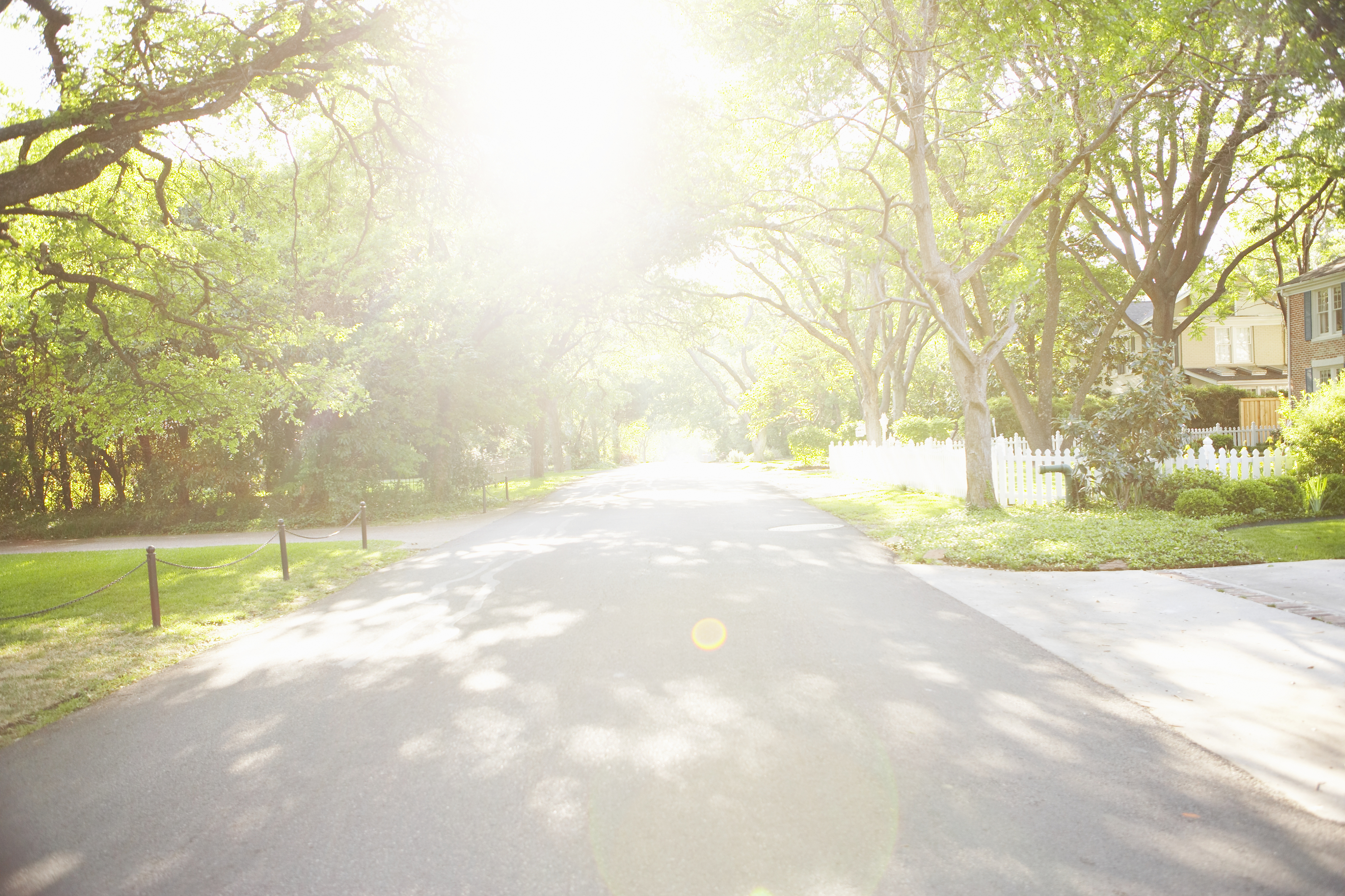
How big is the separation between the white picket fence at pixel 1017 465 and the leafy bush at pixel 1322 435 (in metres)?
0.26

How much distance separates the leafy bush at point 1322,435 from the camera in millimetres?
14047

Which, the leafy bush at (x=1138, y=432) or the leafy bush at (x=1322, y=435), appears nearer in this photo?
the leafy bush at (x=1322, y=435)

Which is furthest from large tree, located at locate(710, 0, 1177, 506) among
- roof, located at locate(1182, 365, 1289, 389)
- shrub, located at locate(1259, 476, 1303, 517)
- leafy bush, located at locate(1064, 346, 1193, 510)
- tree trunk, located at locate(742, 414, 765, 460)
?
tree trunk, located at locate(742, 414, 765, 460)

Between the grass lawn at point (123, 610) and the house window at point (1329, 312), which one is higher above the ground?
the house window at point (1329, 312)

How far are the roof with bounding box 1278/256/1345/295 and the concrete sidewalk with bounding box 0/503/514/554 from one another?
26.4 metres

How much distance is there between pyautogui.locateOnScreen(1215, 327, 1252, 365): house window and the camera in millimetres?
40188

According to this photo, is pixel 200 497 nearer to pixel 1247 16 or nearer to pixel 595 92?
pixel 595 92

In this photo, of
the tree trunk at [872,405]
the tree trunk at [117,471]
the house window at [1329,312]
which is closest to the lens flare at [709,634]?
the tree trunk at [117,471]

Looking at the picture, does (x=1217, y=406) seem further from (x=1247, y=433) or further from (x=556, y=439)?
(x=556, y=439)

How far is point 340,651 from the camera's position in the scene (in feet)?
23.5

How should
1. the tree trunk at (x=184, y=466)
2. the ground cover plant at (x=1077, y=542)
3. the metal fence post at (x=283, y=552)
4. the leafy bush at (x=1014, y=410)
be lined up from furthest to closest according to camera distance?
the leafy bush at (x=1014, y=410) < the tree trunk at (x=184, y=466) < the metal fence post at (x=283, y=552) < the ground cover plant at (x=1077, y=542)

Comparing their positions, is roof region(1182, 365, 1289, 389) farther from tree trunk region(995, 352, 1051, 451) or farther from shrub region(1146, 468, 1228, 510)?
shrub region(1146, 468, 1228, 510)

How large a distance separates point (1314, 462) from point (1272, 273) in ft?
93.7

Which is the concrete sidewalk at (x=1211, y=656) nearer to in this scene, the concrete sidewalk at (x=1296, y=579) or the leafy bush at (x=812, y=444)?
the concrete sidewalk at (x=1296, y=579)
